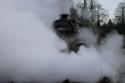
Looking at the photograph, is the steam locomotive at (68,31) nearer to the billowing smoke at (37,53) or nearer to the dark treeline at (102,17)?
the billowing smoke at (37,53)

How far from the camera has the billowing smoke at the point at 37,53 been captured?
13078 millimetres

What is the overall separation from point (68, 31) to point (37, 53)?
535cm

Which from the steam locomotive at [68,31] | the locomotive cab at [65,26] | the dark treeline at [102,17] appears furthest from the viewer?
the dark treeline at [102,17]

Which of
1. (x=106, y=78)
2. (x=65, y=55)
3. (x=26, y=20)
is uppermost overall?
(x=26, y=20)

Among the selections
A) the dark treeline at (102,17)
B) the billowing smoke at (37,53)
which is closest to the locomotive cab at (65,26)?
the billowing smoke at (37,53)

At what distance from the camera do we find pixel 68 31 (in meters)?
18.5

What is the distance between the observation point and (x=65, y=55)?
547 inches

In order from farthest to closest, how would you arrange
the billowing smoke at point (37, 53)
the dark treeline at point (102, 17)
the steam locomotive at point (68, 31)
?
1. the dark treeline at point (102, 17)
2. the steam locomotive at point (68, 31)
3. the billowing smoke at point (37, 53)

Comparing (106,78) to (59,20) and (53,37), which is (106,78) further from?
(59,20)

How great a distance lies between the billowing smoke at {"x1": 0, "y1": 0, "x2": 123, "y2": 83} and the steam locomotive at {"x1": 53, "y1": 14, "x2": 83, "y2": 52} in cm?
66

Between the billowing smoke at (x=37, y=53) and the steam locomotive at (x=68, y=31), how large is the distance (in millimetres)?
665

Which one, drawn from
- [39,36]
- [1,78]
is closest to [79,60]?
[39,36]

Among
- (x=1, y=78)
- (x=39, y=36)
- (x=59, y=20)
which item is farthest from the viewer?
(x=59, y=20)

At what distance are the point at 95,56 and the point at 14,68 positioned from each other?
344 centimetres
